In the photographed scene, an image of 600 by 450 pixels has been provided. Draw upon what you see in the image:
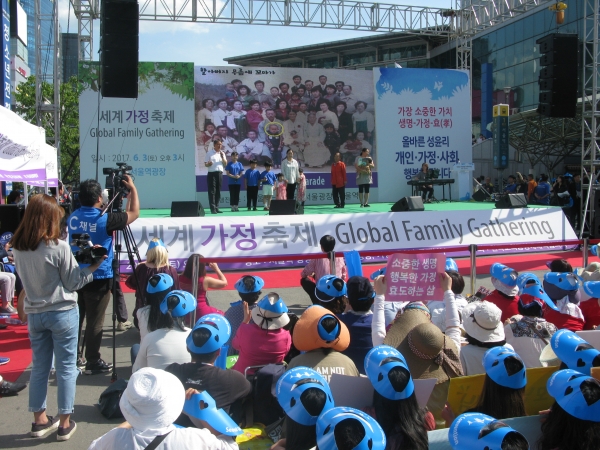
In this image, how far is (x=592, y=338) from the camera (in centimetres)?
377

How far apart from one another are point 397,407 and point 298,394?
456 mm

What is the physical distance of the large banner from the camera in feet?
33.3

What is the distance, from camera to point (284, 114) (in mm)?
19469

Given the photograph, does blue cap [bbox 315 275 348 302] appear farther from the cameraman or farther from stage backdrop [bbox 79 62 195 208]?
stage backdrop [bbox 79 62 195 208]

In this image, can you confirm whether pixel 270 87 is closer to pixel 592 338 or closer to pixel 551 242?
pixel 551 242

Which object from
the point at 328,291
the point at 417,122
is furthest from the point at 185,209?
the point at 417,122

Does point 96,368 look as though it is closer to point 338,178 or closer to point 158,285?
point 158,285

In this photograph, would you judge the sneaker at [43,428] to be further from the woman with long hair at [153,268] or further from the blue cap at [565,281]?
the blue cap at [565,281]

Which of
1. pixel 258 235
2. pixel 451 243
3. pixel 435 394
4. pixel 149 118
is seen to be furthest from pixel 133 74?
pixel 435 394

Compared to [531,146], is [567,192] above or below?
below

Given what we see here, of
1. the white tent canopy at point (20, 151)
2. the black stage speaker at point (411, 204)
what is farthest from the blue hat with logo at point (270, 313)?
the black stage speaker at point (411, 204)

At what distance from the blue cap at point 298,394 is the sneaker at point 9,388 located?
3.42 meters

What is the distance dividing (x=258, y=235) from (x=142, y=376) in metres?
8.33

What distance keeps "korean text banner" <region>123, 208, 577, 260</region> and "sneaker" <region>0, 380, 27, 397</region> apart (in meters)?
5.13
